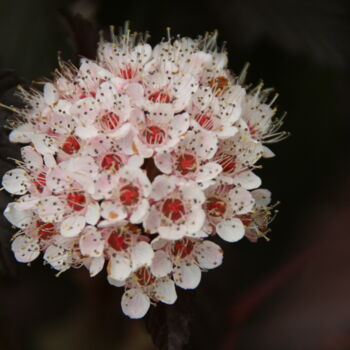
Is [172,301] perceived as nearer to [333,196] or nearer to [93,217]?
[93,217]

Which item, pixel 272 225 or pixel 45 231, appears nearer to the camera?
pixel 45 231

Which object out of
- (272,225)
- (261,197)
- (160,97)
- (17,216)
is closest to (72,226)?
(17,216)

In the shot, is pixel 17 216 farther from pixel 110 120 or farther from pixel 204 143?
pixel 204 143

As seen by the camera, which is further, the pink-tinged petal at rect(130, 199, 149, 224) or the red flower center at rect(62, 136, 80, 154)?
the red flower center at rect(62, 136, 80, 154)

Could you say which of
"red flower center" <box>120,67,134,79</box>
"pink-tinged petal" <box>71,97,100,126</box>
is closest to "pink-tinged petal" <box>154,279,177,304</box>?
"pink-tinged petal" <box>71,97,100,126</box>

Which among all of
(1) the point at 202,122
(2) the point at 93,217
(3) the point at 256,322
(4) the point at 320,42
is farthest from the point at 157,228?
(3) the point at 256,322

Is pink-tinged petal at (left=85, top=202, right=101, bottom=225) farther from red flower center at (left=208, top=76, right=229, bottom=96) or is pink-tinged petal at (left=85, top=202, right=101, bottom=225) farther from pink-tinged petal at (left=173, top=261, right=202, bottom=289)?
red flower center at (left=208, top=76, right=229, bottom=96)
